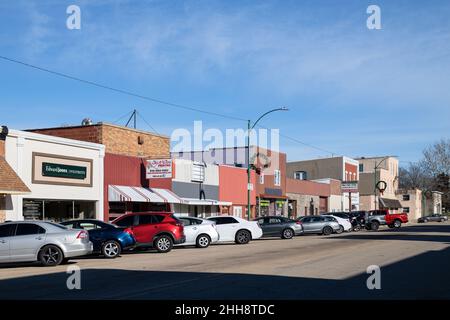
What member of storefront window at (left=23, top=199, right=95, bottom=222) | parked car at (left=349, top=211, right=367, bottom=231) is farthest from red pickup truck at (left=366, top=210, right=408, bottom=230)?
storefront window at (left=23, top=199, right=95, bottom=222)

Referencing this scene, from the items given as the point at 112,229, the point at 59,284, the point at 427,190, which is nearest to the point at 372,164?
the point at 427,190

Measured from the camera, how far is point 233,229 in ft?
95.5

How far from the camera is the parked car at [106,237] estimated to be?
68.8 feet

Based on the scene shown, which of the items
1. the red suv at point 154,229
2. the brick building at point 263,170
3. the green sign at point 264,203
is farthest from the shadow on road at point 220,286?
the green sign at point 264,203

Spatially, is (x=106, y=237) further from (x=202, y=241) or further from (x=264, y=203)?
(x=264, y=203)

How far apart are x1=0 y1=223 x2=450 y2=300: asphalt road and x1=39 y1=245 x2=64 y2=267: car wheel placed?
0.38 metres

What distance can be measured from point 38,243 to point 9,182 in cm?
870

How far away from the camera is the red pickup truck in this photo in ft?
160

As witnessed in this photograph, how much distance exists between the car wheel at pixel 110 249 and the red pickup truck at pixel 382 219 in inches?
1242

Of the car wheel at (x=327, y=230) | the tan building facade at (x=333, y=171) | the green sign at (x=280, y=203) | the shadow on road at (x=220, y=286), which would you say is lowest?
the car wheel at (x=327, y=230)

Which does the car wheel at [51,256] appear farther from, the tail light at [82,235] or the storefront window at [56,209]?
the storefront window at [56,209]

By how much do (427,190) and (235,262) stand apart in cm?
11212
